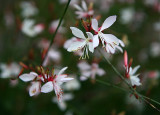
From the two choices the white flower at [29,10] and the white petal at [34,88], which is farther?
the white flower at [29,10]

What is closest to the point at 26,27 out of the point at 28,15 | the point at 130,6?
the point at 28,15

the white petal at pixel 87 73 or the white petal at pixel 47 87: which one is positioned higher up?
the white petal at pixel 47 87

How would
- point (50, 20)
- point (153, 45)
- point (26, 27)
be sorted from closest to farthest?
point (26, 27) < point (50, 20) < point (153, 45)

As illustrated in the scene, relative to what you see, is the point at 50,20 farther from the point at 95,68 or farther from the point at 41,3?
the point at 95,68

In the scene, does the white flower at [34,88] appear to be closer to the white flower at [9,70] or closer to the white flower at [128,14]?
the white flower at [9,70]

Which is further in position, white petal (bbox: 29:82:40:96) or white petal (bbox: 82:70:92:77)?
white petal (bbox: 82:70:92:77)

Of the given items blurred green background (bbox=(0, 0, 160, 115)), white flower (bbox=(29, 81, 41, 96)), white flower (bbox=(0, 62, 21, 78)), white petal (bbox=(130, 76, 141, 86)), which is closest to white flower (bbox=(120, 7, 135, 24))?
blurred green background (bbox=(0, 0, 160, 115))

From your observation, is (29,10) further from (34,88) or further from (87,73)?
(34,88)

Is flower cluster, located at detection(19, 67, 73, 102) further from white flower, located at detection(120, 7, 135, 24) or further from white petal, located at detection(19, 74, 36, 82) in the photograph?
white flower, located at detection(120, 7, 135, 24)

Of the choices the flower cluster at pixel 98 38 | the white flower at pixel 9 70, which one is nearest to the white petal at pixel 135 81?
the flower cluster at pixel 98 38

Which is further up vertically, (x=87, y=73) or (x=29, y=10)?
(x=87, y=73)

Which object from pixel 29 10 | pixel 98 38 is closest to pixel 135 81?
pixel 98 38
